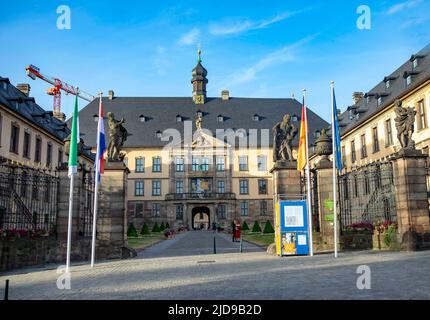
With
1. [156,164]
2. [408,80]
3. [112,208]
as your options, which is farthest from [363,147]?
[112,208]

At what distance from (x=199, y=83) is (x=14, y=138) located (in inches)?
1606

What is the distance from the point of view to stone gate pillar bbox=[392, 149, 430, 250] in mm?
15836

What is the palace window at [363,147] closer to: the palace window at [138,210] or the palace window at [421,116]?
the palace window at [421,116]

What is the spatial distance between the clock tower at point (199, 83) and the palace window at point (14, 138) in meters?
38.2

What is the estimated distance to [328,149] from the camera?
17844 mm

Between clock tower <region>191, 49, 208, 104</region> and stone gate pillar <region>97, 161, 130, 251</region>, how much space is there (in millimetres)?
54847

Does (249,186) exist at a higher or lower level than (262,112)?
lower

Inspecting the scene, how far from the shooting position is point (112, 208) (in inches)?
654

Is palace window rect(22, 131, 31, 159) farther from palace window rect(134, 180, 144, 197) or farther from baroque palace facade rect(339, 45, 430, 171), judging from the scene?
baroque palace facade rect(339, 45, 430, 171)

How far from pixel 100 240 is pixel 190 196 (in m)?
46.0

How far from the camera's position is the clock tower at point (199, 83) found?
7088cm
